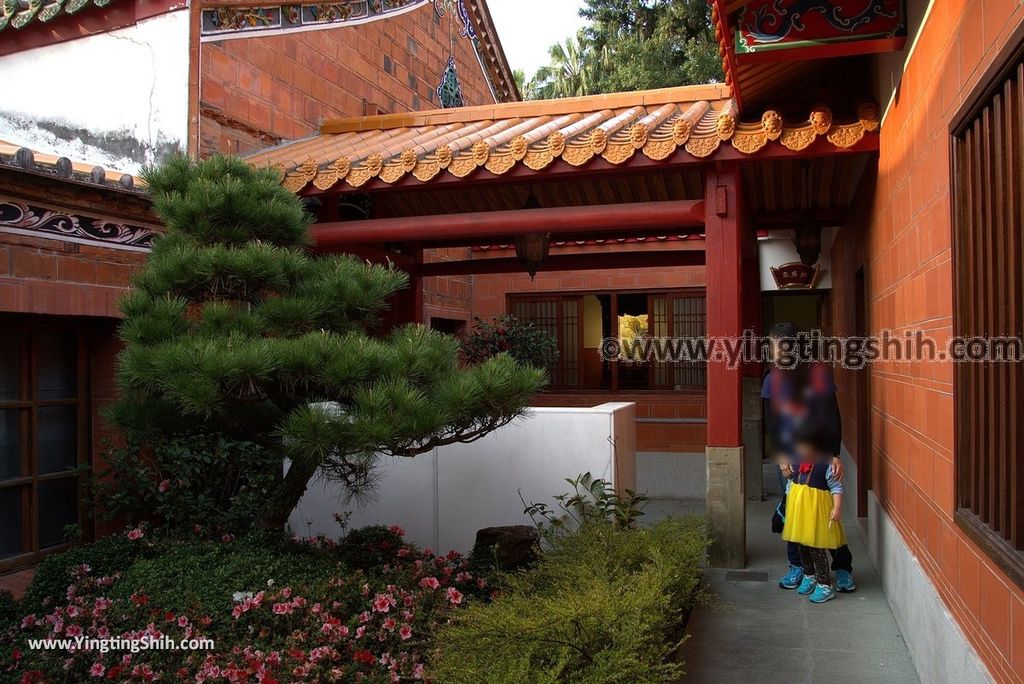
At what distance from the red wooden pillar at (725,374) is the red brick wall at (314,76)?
372 cm

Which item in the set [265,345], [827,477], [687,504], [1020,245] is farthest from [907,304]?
[687,504]

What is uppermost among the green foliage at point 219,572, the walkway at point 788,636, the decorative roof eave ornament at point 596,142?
Result: the decorative roof eave ornament at point 596,142

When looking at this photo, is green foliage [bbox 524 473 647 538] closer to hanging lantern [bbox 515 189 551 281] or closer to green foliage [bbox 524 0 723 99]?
hanging lantern [bbox 515 189 551 281]

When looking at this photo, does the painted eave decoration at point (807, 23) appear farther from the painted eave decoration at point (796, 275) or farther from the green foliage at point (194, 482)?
the painted eave decoration at point (796, 275)

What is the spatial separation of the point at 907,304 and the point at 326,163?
12.6 ft

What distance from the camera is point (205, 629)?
3.55 m

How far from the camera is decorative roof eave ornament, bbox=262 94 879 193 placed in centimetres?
500

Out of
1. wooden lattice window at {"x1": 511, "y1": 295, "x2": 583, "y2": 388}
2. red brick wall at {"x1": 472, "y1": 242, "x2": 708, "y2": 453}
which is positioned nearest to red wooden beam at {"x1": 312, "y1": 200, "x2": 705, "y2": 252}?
red brick wall at {"x1": 472, "y1": 242, "x2": 708, "y2": 453}

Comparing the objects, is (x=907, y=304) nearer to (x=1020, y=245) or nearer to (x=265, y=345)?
(x=1020, y=245)

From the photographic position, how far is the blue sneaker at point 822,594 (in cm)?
491

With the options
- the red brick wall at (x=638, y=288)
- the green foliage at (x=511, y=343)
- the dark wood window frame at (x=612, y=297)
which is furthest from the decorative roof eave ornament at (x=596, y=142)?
the dark wood window frame at (x=612, y=297)

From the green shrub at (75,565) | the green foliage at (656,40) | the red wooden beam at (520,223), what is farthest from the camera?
the green foliage at (656,40)

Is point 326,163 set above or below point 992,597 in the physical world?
above

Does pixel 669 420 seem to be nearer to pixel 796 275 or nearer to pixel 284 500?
pixel 796 275
